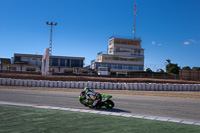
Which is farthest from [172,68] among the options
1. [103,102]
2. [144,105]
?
[103,102]

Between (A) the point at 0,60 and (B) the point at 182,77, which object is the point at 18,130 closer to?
(B) the point at 182,77

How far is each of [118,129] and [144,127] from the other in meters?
0.89

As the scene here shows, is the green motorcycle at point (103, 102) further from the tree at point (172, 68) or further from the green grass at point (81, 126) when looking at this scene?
the tree at point (172, 68)

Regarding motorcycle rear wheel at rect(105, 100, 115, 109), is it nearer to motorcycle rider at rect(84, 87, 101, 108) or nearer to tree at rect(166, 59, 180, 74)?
motorcycle rider at rect(84, 87, 101, 108)

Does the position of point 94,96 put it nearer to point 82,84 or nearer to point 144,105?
point 144,105

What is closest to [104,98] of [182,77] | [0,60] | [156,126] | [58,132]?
[156,126]

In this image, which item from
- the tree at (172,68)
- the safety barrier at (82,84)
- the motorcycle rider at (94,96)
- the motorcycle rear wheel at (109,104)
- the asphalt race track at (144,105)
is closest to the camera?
the asphalt race track at (144,105)

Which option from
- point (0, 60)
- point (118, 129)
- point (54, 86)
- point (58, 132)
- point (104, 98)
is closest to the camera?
point (58, 132)

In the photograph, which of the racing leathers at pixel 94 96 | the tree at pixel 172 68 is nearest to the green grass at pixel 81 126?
the racing leathers at pixel 94 96

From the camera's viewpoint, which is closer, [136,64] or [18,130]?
[18,130]

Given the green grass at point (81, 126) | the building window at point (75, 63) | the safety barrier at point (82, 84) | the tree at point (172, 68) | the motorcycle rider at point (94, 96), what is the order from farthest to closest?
1. the tree at point (172, 68)
2. the building window at point (75, 63)
3. the safety barrier at point (82, 84)
4. the motorcycle rider at point (94, 96)
5. the green grass at point (81, 126)

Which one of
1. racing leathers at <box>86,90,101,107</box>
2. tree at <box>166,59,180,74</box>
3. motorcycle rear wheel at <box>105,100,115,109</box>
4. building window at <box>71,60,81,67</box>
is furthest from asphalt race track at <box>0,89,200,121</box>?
tree at <box>166,59,180,74</box>

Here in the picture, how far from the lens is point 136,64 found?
226ft

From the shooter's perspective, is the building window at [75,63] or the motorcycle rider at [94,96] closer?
the motorcycle rider at [94,96]
